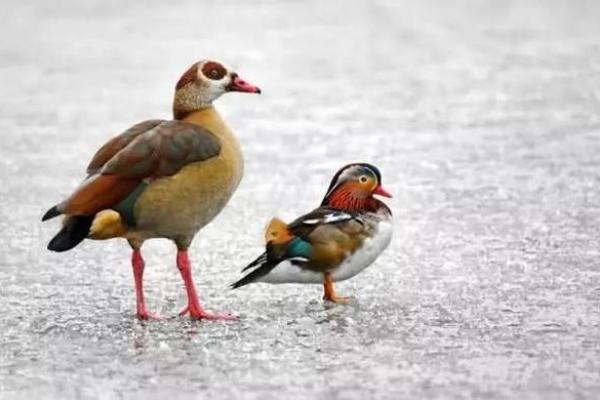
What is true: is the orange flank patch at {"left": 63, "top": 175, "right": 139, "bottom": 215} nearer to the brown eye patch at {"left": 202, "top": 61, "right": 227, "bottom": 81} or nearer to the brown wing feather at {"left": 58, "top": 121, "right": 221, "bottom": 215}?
the brown wing feather at {"left": 58, "top": 121, "right": 221, "bottom": 215}

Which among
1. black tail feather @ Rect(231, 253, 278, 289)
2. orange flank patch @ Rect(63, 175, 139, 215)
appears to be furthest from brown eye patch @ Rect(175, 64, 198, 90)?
black tail feather @ Rect(231, 253, 278, 289)

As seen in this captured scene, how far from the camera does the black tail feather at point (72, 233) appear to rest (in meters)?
6.22

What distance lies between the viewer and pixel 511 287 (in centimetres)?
689

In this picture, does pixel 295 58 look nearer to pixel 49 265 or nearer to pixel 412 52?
pixel 412 52

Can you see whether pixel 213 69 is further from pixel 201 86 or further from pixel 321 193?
pixel 321 193

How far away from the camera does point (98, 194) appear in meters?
6.27

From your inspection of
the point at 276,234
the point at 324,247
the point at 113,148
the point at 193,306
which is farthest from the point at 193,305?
the point at 113,148

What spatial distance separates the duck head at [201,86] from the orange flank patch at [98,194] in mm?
536

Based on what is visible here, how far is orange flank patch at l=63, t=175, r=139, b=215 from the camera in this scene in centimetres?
621

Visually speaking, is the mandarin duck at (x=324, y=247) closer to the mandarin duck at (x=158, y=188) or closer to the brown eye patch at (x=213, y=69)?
the mandarin duck at (x=158, y=188)

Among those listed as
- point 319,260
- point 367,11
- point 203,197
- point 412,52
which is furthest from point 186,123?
point 367,11

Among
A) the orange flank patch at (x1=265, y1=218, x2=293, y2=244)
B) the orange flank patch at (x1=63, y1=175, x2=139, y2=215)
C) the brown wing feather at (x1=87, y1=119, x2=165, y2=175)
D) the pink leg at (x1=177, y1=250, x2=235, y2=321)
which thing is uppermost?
the brown wing feather at (x1=87, y1=119, x2=165, y2=175)

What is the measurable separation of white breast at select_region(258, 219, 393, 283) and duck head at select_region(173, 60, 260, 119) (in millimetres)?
799

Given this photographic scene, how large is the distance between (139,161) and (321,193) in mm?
3139
